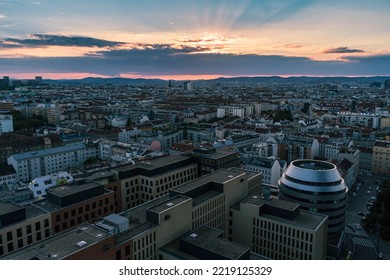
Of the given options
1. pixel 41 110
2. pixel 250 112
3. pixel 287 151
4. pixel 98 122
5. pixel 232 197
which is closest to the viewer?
pixel 232 197

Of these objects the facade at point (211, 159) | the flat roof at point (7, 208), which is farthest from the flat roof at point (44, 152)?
the flat roof at point (7, 208)

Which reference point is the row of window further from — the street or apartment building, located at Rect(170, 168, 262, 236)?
the street

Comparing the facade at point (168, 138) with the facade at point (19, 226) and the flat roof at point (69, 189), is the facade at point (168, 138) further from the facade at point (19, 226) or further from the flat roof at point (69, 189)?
the facade at point (19, 226)

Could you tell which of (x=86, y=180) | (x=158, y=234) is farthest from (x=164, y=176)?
(x=158, y=234)

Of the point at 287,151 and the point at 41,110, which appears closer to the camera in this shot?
the point at 287,151

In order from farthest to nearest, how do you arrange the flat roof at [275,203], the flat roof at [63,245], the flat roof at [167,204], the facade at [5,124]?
1. the facade at [5,124]
2. the flat roof at [275,203]
3. the flat roof at [167,204]
4. the flat roof at [63,245]

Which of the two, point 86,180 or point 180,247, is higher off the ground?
point 86,180

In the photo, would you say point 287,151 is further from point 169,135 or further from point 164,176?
point 164,176
